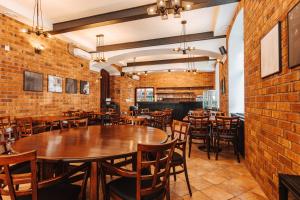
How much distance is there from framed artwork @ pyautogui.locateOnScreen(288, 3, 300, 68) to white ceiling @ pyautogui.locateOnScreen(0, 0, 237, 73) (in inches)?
99.6

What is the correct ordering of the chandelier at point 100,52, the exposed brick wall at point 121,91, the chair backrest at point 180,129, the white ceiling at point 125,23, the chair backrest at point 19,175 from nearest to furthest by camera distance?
the chair backrest at point 19,175 → the chair backrest at point 180,129 → the white ceiling at point 125,23 → the chandelier at point 100,52 → the exposed brick wall at point 121,91

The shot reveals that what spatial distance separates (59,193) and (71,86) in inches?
213

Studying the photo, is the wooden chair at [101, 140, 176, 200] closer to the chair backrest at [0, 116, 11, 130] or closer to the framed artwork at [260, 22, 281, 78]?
the framed artwork at [260, 22, 281, 78]

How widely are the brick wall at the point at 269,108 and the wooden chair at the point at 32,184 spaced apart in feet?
6.40

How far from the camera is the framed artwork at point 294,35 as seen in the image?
1454mm

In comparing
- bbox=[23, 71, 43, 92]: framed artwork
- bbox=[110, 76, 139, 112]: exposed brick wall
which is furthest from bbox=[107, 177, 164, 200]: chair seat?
bbox=[110, 76, 139, 112]: exposed brick wall

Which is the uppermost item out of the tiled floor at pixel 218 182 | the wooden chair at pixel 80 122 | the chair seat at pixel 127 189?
the wooden chair at pixel 80 122

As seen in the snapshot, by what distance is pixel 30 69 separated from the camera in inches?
187

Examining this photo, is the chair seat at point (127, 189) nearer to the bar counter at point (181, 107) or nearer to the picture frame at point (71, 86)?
the picture frame at point (71, 86)

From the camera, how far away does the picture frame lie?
6027 millimetres

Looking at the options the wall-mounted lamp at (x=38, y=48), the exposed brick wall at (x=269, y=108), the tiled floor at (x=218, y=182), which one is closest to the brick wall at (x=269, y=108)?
the exposed brick wall at (x=269, y=108)

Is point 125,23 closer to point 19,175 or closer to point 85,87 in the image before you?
point 85,87

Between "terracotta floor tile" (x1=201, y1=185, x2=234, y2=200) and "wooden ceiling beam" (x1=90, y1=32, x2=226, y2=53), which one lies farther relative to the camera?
"wooden ceiling beam" (x1=90, y1=32, x2=226, y2=53)

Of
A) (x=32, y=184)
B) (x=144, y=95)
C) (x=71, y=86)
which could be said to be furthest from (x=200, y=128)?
(x=144, y=95)
